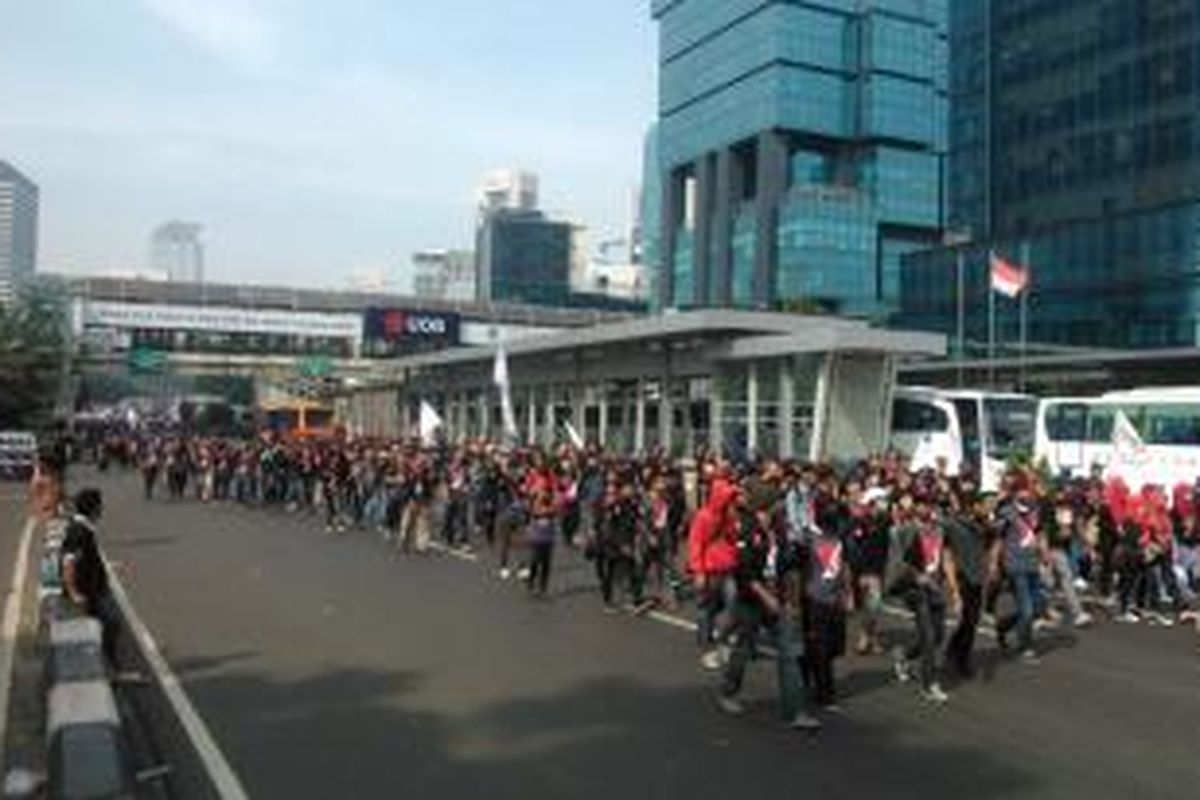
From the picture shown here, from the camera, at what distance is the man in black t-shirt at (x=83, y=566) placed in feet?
44.5

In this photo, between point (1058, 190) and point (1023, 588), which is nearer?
point (1023, 588)

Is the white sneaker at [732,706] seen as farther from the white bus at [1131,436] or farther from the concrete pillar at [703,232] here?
the concrete pillar at [703,232]

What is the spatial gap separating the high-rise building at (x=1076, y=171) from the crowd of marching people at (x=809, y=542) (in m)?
52.9

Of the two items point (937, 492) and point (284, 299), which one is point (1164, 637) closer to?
point (937, 492)

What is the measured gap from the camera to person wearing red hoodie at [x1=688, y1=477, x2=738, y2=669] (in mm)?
13656

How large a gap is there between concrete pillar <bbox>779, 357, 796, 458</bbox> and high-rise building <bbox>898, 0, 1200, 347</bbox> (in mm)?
40792

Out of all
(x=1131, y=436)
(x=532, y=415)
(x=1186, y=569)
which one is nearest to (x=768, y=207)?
(x=532, y=415)

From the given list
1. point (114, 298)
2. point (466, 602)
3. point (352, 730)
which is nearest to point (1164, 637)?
point (466, 602)

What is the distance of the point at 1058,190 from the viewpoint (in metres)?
94.8

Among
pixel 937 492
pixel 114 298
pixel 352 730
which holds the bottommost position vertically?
pixel 352 730

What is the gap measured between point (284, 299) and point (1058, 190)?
39.6 metres

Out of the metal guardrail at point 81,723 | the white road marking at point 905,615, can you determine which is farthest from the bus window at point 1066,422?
the metal guardrail at point 81,723

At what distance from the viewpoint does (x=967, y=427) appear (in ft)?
139

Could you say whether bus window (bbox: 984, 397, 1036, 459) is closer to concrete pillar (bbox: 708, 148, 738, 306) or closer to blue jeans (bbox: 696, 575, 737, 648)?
blue jeans (bbox: 696, 575, 737, 648)
